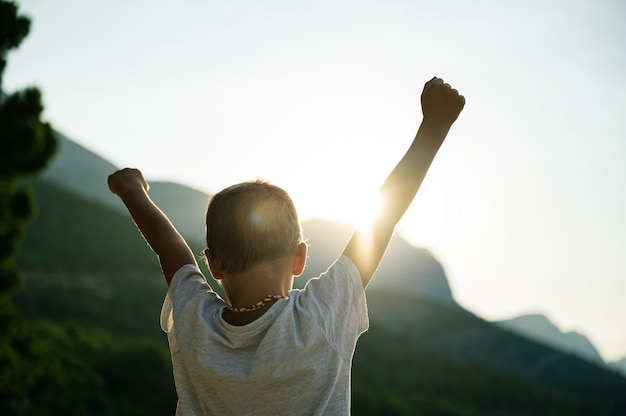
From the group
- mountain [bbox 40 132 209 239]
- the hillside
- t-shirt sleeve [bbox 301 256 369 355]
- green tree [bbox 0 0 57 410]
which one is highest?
t-shirt sleeve [bbox 301 256 369 355]

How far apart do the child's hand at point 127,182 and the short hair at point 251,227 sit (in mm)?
372

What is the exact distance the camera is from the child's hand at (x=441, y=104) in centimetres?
125

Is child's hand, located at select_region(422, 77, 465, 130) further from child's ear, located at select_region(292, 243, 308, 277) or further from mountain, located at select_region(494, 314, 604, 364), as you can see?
mountain, located at select_region(494, 314, 604, 364)

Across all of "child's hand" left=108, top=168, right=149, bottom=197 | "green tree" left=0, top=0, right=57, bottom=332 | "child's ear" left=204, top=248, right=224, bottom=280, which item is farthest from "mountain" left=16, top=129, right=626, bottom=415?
"child's ear" left=204, top=248, right=224, bottom=280

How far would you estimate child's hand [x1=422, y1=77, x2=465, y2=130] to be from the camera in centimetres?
125

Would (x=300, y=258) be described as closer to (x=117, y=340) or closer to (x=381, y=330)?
(x=117, y=340)

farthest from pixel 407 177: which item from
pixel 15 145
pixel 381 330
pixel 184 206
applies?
pixel 184 206

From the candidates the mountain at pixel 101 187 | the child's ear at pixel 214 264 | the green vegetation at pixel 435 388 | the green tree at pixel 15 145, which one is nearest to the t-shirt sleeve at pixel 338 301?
the child's ear at pixel 214 264

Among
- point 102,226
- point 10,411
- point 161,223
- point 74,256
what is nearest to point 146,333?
point 74,256

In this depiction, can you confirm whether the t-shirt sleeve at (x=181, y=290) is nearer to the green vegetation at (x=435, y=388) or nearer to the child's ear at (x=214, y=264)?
the child's ear at (x=214, y=264)

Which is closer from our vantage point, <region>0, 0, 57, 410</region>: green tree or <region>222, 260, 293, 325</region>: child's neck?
<region>222, 260, 293, 325</region>: child's neck

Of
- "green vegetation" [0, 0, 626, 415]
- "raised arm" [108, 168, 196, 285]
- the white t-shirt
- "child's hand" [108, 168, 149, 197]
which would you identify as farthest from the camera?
"green vegetation" [0, 0, 626, 415]

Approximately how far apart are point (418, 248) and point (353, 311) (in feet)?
202

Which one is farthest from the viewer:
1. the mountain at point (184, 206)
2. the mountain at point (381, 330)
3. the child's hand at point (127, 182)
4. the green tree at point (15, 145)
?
the mountain at point (184, 206)
